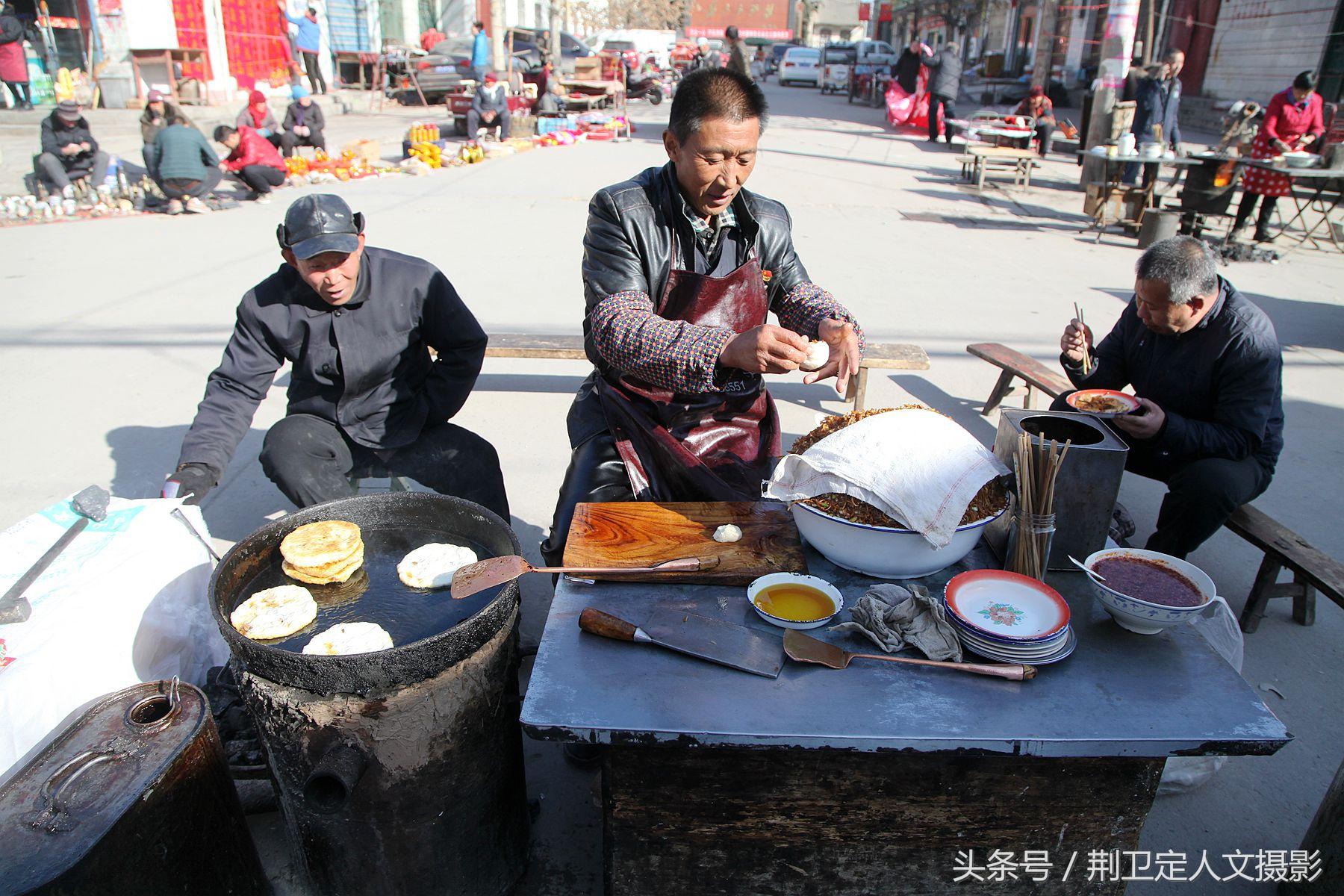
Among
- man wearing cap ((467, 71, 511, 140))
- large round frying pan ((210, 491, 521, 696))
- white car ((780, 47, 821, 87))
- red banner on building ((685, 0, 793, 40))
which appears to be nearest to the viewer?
large round frying pan ((210, 491, 521, 696))

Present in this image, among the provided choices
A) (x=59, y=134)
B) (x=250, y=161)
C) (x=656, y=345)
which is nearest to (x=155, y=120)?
(x=59, y=134)

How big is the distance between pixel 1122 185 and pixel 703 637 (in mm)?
10220

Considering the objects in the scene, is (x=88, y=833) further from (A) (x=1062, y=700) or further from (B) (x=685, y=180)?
(B) (x=685, y=180)

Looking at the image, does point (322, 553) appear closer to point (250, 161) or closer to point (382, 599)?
point (382, 599)

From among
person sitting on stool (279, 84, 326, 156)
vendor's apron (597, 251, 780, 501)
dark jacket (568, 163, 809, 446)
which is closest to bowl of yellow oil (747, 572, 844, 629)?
vendor's apron (597, 251, 780, 501)

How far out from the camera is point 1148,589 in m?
1.69

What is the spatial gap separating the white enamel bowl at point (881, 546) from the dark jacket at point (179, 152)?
33.3ft

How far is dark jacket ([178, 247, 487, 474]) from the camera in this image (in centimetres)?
290

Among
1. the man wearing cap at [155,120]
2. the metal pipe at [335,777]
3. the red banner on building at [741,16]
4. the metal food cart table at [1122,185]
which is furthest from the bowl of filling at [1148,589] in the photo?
the red banner on building at [741,16]

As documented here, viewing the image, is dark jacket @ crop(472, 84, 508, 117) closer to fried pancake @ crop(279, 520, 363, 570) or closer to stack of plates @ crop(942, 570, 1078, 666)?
fried pancake @ crop(279, 520, 363, 570)

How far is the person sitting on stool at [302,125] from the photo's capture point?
12586mm

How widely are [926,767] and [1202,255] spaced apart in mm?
2263

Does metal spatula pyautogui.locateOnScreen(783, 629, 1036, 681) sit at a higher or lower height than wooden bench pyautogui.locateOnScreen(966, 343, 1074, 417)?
higher

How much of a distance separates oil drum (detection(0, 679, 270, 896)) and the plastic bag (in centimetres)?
241
